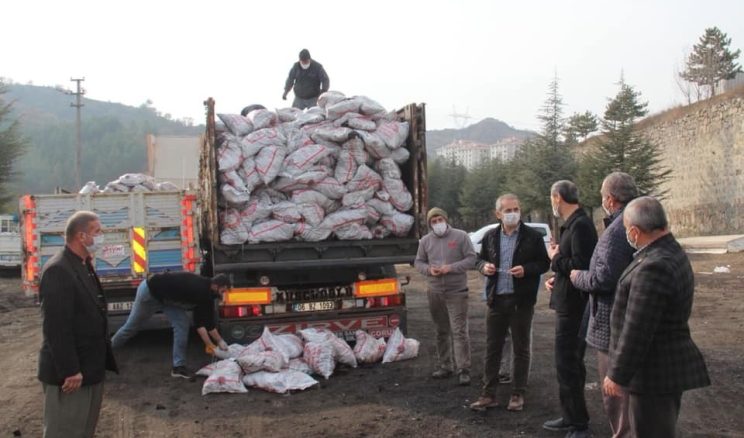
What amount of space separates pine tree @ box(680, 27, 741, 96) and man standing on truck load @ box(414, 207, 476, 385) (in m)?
41.2

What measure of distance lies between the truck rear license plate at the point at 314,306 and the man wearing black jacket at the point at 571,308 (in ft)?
10.2

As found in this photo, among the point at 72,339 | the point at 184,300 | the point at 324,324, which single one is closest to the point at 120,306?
the point at 184,300

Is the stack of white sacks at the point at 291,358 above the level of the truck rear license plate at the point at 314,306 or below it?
below

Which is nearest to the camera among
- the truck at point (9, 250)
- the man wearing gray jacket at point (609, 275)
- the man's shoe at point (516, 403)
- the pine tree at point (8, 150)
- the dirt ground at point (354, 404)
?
the man wearing gray jacket at point (609, 275)

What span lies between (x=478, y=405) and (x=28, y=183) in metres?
92.3

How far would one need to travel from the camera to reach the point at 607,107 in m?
30.1

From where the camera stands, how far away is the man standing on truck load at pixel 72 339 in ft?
12.2

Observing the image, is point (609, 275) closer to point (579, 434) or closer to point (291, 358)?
point (579, 434)

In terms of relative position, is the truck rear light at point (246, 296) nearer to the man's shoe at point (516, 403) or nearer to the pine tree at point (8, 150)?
the man's shoe at point (516, 403)

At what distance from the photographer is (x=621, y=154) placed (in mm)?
29297

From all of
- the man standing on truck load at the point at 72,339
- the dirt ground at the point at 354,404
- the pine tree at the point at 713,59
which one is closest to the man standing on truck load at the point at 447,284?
the dirt ground at the point at 354,404

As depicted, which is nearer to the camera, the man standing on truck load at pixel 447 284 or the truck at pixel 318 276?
the man standing on truck load at pixel 447 284

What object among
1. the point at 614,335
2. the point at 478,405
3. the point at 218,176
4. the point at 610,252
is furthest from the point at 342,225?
the point at 614,335

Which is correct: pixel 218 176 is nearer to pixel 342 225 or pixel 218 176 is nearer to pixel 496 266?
pixel 342 225
